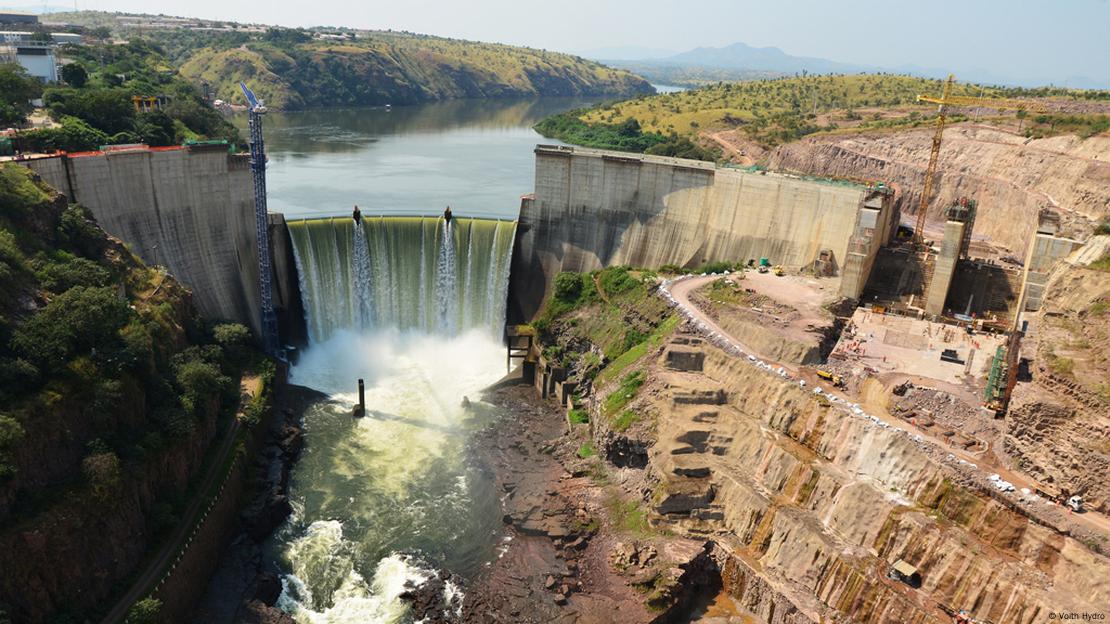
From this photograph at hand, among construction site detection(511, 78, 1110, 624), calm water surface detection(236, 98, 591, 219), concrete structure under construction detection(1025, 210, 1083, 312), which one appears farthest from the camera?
calm water surface detection(236, 98, 591, 219)

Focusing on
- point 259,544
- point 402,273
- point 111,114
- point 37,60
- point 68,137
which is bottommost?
point 259,544

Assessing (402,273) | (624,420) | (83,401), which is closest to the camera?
(83,401)

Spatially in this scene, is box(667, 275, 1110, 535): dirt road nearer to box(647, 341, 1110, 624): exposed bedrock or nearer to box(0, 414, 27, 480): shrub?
box(647, 341, 1110, 624): exposed bedrock

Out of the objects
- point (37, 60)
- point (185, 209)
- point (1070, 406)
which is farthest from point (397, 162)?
point (1070, 406)

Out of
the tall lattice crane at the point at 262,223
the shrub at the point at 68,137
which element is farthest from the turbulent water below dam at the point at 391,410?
the shrub at the point at 68,137

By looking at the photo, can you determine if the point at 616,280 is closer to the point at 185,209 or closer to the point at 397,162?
the point at 185,209

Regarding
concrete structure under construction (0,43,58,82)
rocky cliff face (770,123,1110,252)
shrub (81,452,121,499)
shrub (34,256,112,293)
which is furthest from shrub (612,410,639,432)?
concrete structure under construction (0,43,58,82)

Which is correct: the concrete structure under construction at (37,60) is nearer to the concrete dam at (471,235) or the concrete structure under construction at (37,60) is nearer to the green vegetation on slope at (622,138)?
the concrete dam at (471,235)
